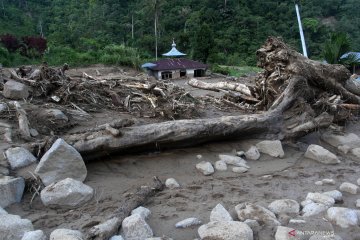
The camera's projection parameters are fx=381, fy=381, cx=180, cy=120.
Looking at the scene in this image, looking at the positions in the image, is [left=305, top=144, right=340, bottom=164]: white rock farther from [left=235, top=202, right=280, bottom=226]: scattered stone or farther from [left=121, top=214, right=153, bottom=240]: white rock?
[left=121, top=214, right=153, bottom=240]: white rock

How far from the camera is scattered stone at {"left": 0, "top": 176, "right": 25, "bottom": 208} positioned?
3684mm

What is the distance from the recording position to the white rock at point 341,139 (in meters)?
6.17

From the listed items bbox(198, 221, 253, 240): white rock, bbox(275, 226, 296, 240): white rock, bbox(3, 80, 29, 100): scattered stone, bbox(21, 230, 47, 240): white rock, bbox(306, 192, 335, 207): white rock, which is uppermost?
bbox(3, 80, 29, 100): scattered stone

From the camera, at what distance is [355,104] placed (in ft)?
23.8

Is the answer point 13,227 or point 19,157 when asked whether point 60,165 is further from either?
point 13,227

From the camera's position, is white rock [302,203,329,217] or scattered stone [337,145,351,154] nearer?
white rock [302,203,329,217]

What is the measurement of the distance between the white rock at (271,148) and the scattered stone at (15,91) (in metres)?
3.80

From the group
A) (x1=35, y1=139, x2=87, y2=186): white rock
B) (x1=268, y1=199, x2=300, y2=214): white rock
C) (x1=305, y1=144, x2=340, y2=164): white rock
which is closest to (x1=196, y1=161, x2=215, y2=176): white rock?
(x1=268, y1=199, x2=300, y2=214): white rock

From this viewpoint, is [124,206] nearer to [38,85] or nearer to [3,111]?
[3,111]

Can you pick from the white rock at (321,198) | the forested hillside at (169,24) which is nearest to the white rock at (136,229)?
the white rock at (321,198)

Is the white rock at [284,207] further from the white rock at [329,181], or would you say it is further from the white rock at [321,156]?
the white rock at [321,156]

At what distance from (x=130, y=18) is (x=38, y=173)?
112 feet

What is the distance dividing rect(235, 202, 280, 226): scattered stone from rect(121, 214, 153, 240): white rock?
35.1 inches

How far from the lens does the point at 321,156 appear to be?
5371mm
